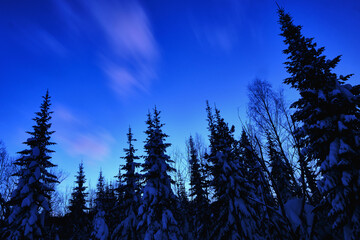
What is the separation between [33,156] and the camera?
50.9ft

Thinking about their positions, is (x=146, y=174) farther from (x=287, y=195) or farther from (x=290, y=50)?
(x=287, y=195)

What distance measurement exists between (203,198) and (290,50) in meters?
17.8

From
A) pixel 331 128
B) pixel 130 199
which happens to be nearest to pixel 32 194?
pixel 130 199

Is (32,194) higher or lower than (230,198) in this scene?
higher

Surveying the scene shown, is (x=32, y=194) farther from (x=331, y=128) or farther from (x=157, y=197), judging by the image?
(x=331, y=128)

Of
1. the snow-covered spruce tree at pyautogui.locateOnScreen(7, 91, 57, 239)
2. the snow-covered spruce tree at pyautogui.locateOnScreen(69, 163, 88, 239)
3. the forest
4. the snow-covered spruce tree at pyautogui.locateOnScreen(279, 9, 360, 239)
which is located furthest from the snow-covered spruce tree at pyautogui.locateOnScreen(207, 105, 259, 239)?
the snow-covered spruce tree at pyautogui.locateOnScreen(69, 163, 88, 239)

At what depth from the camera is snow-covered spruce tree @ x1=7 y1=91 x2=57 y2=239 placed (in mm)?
14094

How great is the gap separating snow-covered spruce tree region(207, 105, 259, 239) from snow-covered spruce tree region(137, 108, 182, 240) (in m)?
3.47

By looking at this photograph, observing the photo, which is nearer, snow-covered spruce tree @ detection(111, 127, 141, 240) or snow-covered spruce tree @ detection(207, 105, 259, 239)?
snow-covered spruce tree @ detection(207, 105, 259, 239)

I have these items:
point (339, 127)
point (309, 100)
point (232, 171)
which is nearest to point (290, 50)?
point (309, 100)

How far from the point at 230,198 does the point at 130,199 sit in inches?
413

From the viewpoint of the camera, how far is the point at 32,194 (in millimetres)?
15094

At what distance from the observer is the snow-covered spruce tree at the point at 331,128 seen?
8234 mm

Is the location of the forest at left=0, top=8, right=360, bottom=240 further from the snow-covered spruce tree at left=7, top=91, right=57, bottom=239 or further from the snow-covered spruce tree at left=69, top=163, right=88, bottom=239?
the snow-covered spruce tree at left=69, top=163, right=88, bottom=239
